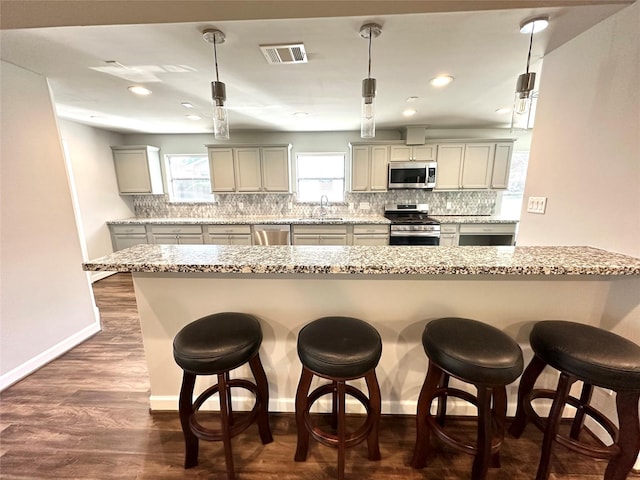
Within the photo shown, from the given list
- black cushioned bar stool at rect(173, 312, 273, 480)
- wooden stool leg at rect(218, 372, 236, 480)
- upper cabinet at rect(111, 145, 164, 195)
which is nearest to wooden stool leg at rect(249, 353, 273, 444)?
black cushioned bar stool at rect(173, 312, 273, 480)

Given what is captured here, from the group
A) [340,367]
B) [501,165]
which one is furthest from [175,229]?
[501,165]

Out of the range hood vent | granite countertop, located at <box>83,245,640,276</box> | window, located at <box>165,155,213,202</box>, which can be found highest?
the range hood vent

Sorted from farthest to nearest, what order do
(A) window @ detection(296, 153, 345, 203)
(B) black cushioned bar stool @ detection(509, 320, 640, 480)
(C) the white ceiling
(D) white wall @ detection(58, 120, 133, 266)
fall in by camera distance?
(A) window @ detection(296, 153, 345, 203) → (D) white wall @ detection(58, 120, 133, 266) → (C) the white ceiling → (B) black cushioned bar stool @ detection(509, 320, 640, 480)

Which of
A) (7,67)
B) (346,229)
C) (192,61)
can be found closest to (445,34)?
(192,61)

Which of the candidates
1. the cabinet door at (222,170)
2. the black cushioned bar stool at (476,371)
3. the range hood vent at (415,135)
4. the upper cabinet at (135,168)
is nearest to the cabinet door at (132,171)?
the upper cabinet at (135,168)

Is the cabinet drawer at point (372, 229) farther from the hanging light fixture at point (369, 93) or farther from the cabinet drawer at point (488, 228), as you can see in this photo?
the hanging light fixture at point (369, 93)

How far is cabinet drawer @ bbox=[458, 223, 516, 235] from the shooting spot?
3938 mm

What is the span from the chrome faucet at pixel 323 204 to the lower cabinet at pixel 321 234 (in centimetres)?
58

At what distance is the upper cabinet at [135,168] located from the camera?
14.3 feet

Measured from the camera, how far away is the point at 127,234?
4340 mm

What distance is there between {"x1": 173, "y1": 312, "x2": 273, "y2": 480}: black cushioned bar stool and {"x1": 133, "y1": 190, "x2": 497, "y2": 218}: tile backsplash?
352 centimetres

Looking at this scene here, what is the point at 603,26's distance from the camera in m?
1.40

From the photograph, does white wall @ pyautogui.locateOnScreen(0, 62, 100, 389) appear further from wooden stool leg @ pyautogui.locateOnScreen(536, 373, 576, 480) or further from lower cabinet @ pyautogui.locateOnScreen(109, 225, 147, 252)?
wooden stool leg @ pyautogui.locateOnScreen(536, 373, 576, 480)

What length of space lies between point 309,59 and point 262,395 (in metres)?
2.21
